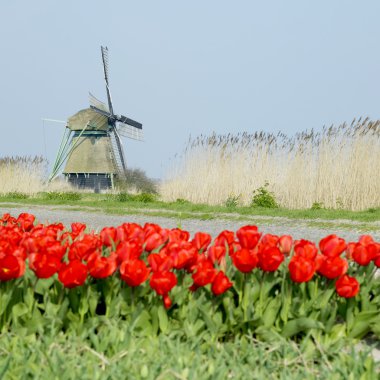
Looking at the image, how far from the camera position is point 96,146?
34.1 m

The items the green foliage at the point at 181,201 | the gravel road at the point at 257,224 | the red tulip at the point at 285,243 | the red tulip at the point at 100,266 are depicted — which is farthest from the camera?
the green foliage at the point at 181,201

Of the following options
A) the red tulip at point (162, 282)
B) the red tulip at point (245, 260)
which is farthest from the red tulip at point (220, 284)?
the red tulip at point (162, 282)

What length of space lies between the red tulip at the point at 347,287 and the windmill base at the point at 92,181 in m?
31.2

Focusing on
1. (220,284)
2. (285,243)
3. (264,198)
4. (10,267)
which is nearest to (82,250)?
(10,267)

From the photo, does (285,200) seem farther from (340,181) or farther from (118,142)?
(118,142)

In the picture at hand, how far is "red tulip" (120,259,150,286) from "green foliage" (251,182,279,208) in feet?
42.1

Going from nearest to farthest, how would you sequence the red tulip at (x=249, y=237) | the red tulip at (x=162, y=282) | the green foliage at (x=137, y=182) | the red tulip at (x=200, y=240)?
the red tulip at (x=162, y=282) < the red tulip at (x=249, y=237) < the red tulip at (x=200, y=240) < the green foliage at (x=137, y=182)

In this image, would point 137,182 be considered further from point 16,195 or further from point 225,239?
point 225,239

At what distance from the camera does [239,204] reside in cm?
1695

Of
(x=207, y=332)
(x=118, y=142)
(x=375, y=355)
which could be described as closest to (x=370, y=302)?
(x=375, y=355)

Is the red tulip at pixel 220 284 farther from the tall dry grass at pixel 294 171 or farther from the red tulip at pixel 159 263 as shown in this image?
the tall dry grass at pixel 294 171

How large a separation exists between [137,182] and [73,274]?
1070 inches

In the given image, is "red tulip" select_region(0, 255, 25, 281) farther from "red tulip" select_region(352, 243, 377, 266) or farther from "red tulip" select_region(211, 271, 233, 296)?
"red tulip" select_region(352, 243, 377, 266)

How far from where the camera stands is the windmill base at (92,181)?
3441 cm
